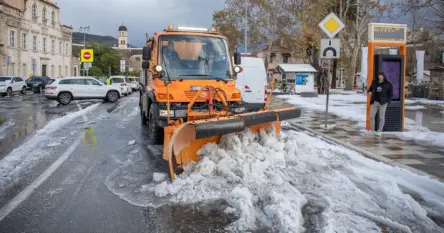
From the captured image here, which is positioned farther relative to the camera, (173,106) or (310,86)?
(310,86)

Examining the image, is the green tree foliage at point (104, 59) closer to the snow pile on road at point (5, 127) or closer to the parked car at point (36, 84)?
the parked car at point (36, 84)

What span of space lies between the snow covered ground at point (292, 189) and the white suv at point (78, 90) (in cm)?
1941

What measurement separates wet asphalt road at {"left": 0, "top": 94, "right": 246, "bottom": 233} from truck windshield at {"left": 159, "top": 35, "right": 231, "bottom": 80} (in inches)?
73.6

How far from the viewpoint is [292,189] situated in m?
6.03

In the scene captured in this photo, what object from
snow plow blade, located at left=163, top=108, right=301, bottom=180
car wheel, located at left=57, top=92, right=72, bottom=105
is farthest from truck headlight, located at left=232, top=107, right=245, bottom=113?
car wheel, located at left=57, top=92, right=72, bottom=105

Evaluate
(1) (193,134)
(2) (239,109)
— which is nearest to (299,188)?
(1) (193,134)

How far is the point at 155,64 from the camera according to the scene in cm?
966

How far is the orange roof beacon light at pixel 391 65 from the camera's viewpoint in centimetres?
1265

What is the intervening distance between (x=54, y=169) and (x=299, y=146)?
4473 millimetres

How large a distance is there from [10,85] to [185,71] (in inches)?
1360

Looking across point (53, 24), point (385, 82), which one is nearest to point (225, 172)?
point (385, 82)

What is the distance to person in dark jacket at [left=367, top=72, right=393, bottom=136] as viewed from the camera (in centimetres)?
1177

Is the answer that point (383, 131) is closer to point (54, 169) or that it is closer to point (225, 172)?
point (225, 172)

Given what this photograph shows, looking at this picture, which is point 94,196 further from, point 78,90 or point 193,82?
point 78,90
